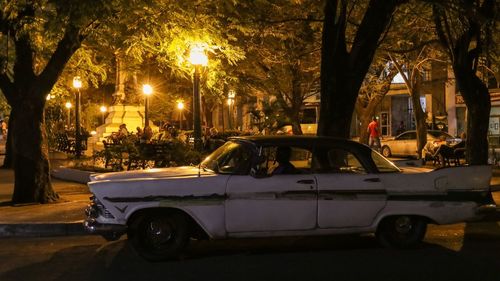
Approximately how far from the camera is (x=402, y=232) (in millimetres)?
8477


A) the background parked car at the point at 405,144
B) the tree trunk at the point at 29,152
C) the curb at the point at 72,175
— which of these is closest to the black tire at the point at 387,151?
the background parked car at the point at 405,144

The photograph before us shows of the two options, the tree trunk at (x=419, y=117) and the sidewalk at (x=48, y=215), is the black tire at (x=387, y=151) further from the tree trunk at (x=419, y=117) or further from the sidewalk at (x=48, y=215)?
the sidewalk at (x=48, y=215)

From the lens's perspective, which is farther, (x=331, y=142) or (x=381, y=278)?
(x=331, y=142)

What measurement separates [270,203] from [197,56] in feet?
23.8

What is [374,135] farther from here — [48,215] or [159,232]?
[159,232]

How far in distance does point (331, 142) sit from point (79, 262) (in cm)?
352

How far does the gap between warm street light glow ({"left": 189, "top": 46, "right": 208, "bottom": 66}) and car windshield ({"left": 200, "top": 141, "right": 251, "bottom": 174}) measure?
6.02 metres

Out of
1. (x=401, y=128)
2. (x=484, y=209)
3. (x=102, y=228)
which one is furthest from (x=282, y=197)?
(x=401, y=128)

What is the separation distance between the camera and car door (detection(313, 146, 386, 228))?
26.0ft

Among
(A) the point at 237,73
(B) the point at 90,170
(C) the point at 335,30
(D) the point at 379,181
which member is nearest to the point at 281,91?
(A) the point at 237,73

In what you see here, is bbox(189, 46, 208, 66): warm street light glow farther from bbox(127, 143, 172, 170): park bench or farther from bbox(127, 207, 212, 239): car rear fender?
bbox(127, 207, 212, 239): car rear fender

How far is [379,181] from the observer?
8109mm

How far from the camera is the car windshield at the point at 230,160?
791 centimetres

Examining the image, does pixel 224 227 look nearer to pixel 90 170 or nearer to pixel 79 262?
pixel 79 262
